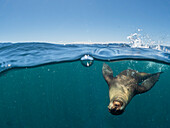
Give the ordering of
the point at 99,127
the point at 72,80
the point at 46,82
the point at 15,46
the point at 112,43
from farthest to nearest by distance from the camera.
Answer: the point at 72,80 → the point at 46,82 → the point at 99,127 → the point at 112,43 → the point at 15,46

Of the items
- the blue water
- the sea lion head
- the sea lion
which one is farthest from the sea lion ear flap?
the blue water

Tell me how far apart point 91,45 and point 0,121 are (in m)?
27.2

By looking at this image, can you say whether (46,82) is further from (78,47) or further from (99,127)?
(78,47)

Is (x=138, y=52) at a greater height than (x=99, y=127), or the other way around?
(x=138, y=52)

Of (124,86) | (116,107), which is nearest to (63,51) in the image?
(124,86)

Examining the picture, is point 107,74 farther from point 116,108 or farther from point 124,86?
point 116,108

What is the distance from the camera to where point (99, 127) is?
1589 centimetres

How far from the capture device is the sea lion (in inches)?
151

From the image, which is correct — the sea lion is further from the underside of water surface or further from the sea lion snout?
the underside of water surface

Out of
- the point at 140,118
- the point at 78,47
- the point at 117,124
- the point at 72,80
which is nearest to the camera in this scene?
the point at 78,47

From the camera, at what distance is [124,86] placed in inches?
217

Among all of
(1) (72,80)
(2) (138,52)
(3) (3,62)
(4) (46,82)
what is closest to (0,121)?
(4) (46,82)

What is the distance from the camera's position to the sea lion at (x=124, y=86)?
3.83 meters

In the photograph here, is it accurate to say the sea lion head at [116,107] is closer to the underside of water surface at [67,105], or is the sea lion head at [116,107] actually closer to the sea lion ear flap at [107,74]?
the sea lion ear flap at [107,74]
